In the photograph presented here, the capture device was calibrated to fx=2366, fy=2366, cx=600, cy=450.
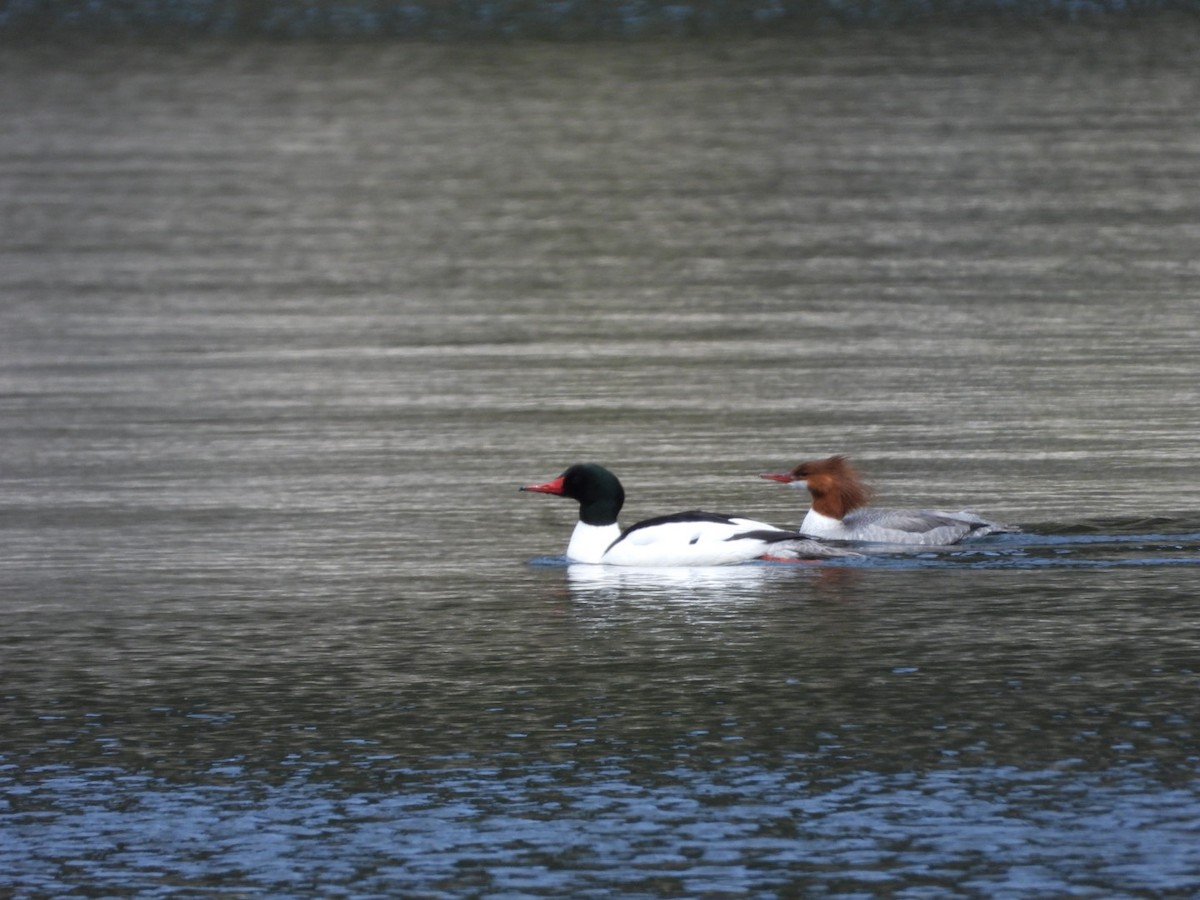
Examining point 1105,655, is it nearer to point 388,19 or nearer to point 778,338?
point 778,338

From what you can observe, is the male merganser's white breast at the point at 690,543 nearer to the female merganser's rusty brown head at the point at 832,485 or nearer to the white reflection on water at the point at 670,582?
the white reflection on water at the point at 670,582

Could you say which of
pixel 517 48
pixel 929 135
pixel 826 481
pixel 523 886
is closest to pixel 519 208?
pixel 929 135

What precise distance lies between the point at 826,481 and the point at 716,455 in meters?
2.75

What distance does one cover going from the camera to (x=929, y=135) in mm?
40375

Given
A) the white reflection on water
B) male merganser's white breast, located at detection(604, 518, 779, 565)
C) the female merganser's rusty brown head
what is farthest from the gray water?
the female merganser's rusty brown head

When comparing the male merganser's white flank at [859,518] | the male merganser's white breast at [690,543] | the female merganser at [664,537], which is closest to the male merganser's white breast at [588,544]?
the female merganser at [664,537]

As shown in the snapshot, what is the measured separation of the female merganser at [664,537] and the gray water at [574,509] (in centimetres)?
19

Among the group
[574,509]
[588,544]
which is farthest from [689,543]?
[574,509]

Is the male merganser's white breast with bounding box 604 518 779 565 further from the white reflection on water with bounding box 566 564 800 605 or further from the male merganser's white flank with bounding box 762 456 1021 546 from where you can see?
the male merganser's white flank with bounding box 762 456 1021 546

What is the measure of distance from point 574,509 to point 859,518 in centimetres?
298

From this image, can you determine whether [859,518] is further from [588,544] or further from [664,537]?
[588,544]

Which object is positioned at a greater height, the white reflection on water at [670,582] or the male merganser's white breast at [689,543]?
the male merganser's white breast at [689,543]

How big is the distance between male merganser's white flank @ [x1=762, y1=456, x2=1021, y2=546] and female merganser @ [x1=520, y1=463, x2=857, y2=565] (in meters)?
0.51

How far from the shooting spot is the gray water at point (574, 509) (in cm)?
888
